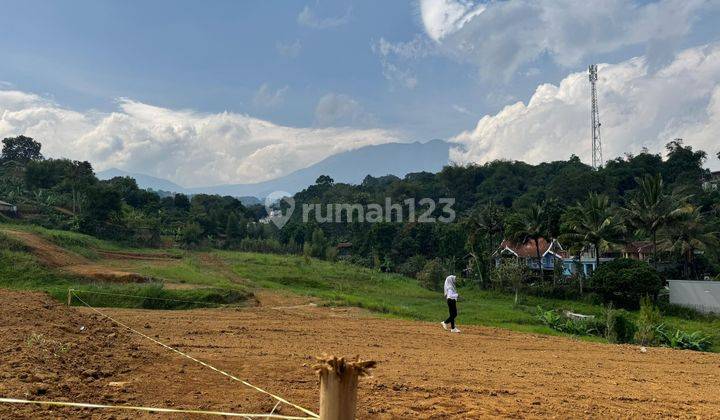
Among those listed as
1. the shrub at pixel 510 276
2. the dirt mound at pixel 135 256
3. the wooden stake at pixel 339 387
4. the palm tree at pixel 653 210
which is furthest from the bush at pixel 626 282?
the wooden stake at pixel 339 387

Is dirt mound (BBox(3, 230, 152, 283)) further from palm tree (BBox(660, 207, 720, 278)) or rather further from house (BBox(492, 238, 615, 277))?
house (BBox(492, 238, 615, 277))

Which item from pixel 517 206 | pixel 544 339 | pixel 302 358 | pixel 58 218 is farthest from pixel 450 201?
pixel 302 358

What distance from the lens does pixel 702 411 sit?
589cm

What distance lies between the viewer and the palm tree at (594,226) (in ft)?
117

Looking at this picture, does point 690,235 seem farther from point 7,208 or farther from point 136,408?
point 7,208

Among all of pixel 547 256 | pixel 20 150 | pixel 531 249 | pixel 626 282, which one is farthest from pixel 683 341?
pixel 20 150

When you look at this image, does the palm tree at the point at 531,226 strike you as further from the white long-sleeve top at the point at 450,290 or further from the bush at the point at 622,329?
the white long-sleeve top at the point at 450,290

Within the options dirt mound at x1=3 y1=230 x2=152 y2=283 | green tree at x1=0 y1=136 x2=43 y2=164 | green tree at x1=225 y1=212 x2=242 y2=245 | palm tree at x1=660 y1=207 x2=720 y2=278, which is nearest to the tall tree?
palm tree at x1=660 y1=207 x2=720 y2=278

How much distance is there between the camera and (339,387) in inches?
130

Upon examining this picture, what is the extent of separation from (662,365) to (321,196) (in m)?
81.8

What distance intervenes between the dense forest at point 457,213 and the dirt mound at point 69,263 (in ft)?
48.8

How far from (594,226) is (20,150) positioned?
82.9 metres

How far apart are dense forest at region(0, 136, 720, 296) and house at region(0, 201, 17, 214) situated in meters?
1.41

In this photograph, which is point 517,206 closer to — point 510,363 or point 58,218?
point 58,218
